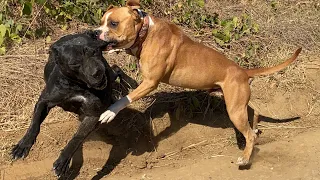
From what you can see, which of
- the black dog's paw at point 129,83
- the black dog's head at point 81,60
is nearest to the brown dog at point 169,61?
the black dog's head at point 81,60

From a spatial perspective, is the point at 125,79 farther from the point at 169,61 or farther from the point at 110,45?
the point at 110,45

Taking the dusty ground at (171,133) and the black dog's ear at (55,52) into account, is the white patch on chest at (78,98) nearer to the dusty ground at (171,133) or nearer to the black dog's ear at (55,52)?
the black dog's ear at (55,52)

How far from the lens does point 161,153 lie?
21.5 ft

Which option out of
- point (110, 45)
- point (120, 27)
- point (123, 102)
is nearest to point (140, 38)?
point (120, 27)

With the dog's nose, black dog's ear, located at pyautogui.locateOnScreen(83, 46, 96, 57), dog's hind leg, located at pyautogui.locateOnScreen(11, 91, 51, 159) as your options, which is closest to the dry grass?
dog's hind leg, located at pyautogui.locateOnScreen(11, 91, 51, 159)

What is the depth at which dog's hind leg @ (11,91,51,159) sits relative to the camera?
493 centimetres

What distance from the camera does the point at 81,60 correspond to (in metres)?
4.72

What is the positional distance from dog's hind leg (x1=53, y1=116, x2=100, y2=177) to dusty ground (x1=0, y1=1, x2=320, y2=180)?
0.70 m

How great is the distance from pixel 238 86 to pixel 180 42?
0.86 metres

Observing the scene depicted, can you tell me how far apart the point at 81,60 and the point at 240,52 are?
153 inches

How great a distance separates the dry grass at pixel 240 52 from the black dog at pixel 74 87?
1112mm

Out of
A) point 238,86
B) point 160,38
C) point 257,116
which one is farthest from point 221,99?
point 160,38

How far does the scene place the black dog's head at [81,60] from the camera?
4.69 meters

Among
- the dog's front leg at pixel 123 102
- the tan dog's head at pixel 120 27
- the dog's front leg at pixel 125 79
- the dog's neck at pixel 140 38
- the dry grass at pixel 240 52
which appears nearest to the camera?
the dog's front leg at pixel 123 102
